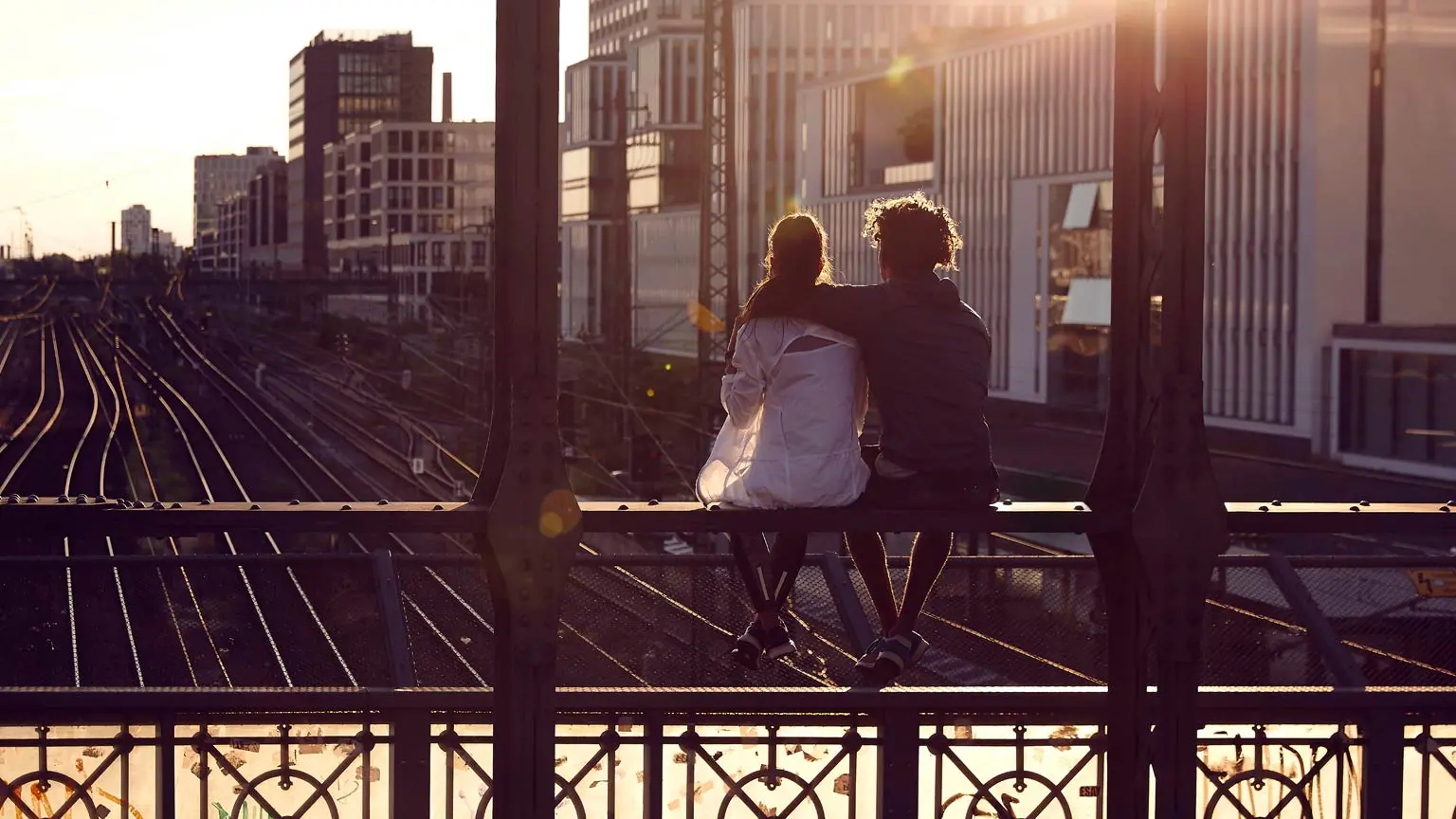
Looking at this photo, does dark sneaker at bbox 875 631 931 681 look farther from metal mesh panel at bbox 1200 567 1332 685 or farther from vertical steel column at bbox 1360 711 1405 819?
metal mesh panel at bbox 1200 567 1332 685

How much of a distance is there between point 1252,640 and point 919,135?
146 feet

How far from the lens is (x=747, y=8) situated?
80812 mm

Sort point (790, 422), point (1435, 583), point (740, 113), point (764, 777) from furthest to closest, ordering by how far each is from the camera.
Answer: point (740, 113) < point (1435, 583) < point (764, 777) < point (790, 422)

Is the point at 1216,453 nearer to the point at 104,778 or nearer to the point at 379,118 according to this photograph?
the point at 104,778

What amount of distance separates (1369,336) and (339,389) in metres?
43.7

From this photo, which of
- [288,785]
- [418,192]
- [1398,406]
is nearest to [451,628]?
[1398,406]

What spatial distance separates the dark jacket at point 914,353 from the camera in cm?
509

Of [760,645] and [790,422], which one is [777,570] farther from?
[790,422]

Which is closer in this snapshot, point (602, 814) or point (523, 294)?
Result: point (523, 294)

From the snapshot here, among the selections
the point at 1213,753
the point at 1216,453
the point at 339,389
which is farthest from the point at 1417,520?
the point at 339,389

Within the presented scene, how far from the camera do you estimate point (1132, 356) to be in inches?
186

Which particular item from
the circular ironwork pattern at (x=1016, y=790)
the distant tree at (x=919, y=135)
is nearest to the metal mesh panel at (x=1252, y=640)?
the circular ironwork pattern at (x=1016, y=790)

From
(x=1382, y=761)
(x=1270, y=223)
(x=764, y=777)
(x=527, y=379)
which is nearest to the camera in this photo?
(x=527, y=379)

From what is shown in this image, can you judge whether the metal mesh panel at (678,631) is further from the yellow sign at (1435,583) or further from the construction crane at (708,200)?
the construction crane at (708,200)
